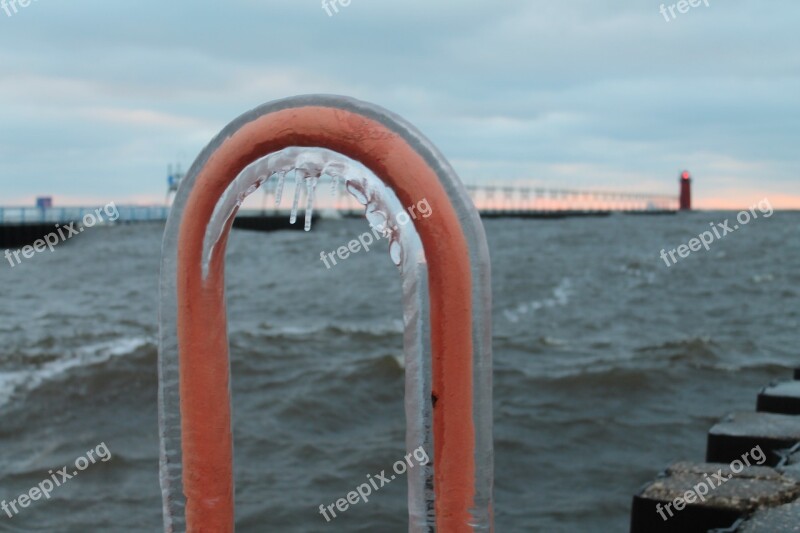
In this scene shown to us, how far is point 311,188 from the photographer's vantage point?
2.01m

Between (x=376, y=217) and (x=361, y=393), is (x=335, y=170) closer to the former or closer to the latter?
(x=376, y=217)

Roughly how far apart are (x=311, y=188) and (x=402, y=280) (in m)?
0.30

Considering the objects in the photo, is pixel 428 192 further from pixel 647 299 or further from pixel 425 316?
pixel 647 299

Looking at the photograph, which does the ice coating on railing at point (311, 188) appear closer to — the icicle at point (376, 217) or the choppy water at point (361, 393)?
the icicle at point (376, 217)

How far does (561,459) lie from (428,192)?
566cm

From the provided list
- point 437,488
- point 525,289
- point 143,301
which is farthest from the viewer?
point 525,289

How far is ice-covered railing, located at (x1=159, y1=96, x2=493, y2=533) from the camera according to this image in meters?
1.78

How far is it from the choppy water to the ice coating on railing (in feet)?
13.2

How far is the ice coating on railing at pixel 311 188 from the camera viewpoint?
1.87m

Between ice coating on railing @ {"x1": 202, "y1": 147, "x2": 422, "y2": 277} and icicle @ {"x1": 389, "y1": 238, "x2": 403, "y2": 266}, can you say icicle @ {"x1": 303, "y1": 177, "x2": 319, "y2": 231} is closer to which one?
ice coating on railing @ {"x1": 202, "y1": 147, "x2": 422, "y2": 277}

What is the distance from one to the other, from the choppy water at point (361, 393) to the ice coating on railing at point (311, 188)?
402 centimetres

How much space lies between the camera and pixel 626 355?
11078 mm

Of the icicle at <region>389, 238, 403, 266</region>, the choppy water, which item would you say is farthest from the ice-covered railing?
the choppy water

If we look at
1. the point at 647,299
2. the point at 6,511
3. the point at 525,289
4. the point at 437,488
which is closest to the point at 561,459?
the point at 6,511
